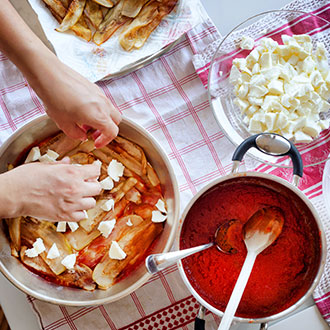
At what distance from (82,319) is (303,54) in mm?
736

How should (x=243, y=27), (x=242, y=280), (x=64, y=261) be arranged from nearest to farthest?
(x=242, y=280), (x=64, y=261), (x=243, y=27)

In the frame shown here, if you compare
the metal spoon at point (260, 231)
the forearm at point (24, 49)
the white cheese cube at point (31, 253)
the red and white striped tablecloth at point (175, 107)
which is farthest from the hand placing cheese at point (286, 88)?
the white cheese cube at point (31, 253)

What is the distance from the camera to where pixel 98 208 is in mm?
977

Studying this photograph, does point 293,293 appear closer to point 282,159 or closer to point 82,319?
→ point 282,159

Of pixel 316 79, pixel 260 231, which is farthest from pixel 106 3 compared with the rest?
pixel 260 231

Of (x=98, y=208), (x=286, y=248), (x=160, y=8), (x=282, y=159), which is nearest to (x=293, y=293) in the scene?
(x=286, y=248)

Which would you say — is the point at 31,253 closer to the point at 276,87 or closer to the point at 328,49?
the point at 276,87

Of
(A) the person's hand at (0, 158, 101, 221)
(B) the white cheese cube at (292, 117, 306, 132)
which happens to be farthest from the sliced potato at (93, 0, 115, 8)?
(B) the white cheese cube at (292, 117, 306, 132)

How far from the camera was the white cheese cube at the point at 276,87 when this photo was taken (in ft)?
3.16

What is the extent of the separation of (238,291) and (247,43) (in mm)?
537

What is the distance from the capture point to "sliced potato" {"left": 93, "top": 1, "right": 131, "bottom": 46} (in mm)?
1038

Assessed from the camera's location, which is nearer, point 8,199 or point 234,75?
point 8,199

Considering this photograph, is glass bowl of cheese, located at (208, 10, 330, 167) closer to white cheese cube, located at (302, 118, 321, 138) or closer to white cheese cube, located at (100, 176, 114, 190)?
white cheese cube, located at (302, 118, 321, 138)

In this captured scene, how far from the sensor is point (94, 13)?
3.43 ft
